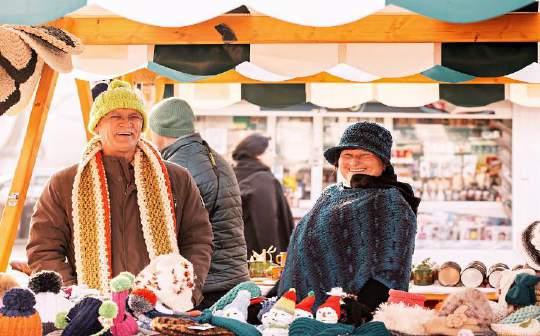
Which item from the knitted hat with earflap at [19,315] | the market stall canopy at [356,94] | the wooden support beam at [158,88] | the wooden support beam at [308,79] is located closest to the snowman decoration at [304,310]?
the knitted hat with earflap at [19,315]

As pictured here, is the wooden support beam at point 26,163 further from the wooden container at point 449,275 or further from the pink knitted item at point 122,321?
the wooden container at point 449,275

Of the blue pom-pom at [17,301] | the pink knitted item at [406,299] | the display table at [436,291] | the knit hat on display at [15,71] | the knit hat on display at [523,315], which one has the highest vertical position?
the knit hat on display at [15,71]

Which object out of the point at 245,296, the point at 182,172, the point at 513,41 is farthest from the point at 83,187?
the point at 513,41

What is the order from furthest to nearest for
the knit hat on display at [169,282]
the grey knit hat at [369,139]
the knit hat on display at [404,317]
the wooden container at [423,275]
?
the wooden container at [423,275], the grey knit hat at [369,139], the knit hat on display at [169,282], the knit hat on display at [404,317]

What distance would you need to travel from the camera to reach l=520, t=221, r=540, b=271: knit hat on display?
3.27 m

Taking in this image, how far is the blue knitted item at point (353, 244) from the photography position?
3008 millimetres

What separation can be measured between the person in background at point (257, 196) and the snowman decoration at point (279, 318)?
412cm

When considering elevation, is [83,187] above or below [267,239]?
above

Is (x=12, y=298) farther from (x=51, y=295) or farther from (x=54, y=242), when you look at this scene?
(x=54, y=242)

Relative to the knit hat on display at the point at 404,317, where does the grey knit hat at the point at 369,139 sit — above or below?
above

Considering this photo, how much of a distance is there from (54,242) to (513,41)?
208 cm

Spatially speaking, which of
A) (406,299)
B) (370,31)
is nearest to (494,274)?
(370,31)

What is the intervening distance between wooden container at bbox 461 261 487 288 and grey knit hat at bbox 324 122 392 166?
2889 mm

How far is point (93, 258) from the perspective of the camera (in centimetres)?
326
